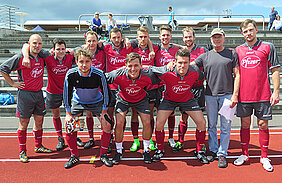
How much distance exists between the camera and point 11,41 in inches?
504

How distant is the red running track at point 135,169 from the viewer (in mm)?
3291

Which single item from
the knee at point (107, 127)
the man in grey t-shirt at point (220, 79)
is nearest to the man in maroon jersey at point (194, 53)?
the man in grey t-shirt at point (220, 79)

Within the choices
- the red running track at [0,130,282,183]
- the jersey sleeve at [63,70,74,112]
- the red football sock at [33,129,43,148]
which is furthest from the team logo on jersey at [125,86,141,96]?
the red football sock at [33,129,43,148]

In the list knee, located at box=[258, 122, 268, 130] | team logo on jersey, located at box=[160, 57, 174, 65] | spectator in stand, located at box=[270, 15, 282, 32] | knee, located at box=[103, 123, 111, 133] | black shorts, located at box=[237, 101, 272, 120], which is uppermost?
spectator in stand, located at box=[270, 15, 282, 32]

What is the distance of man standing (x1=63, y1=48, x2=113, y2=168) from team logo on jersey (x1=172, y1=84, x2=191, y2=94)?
1188 millimetres

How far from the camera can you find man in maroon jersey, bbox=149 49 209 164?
380 centimetres

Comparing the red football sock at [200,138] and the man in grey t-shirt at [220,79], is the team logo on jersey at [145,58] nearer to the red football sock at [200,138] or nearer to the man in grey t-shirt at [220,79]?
the man in grey t-shirt at [220,79]

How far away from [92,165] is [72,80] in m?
1.50

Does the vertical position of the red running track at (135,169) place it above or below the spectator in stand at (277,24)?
below

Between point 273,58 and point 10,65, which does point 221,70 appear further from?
point 10,65

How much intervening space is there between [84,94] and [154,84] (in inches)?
49.5

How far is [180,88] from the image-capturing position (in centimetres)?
388

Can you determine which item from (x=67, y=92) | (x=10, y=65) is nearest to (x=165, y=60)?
(x=67, y=92)

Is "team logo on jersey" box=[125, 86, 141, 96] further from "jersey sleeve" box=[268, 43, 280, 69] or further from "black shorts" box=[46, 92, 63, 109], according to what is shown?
"jersey sleeve" box=[268, 43, 280, 69]
